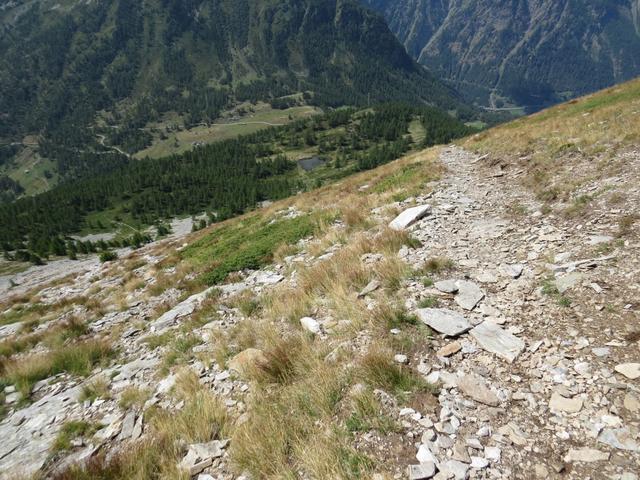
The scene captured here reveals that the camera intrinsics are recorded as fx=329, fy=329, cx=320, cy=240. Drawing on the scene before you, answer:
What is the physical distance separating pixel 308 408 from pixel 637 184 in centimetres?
1179

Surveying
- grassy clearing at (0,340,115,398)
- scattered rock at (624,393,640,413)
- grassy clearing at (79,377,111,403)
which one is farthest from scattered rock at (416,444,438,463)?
grassy clearing at (0,340,115,398)

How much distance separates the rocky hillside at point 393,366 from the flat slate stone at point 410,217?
0.08 metres

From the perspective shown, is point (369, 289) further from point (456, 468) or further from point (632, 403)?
point (632, 403)

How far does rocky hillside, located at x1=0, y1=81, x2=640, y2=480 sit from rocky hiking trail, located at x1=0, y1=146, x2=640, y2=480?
0.03 meters

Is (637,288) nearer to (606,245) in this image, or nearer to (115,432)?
(606,245)

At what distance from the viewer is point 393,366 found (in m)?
5.10

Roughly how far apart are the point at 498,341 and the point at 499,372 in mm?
682

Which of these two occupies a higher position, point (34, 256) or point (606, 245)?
point (606, 245)

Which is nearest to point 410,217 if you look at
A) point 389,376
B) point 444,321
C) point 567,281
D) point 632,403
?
point 567,281

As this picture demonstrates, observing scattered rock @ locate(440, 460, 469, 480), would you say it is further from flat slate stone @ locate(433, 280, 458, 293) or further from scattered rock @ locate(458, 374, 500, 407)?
flat slate stone @ locate(433, 280, 458, 293)

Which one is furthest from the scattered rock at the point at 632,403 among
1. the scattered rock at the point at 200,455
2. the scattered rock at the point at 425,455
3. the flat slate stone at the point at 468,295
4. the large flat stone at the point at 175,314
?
the large flat stone at the point at 175,314

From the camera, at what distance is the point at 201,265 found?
60.0 feet

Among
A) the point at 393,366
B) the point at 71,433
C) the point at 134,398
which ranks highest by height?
the point at 393,366

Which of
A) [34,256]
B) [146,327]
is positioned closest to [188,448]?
[146,327]
